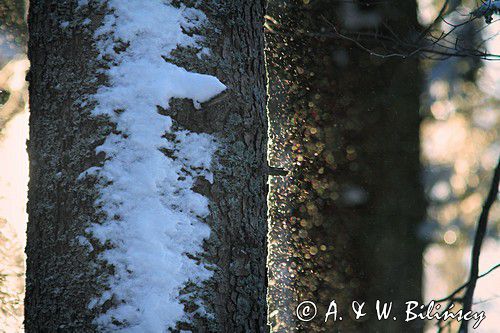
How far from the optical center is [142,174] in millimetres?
1133

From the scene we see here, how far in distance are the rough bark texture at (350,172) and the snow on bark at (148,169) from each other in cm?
204

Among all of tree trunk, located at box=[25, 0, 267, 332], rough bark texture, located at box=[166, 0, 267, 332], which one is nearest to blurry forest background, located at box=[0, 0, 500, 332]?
rough bark texture, located at box=[166, 0, 267, 332]

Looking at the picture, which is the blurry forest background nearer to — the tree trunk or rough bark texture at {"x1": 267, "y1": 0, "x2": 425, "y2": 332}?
rough bark texture at {"x1": 267, "y1": 0, "x2": 425, "y2": 332}

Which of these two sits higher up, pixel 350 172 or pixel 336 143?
pixel 336 143

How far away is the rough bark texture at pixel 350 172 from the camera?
3.10 m

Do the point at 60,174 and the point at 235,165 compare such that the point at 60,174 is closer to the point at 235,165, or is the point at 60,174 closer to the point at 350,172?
the point at 235,165

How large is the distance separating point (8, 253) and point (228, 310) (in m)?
3.95

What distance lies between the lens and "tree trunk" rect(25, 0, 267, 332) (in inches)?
43.5

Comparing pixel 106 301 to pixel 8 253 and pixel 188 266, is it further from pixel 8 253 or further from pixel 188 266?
pixel 8 253

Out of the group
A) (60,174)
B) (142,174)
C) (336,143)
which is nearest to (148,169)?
(142,174)

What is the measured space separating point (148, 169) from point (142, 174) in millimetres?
17

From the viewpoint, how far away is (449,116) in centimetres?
464

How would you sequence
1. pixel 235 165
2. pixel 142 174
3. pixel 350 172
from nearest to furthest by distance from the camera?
pixel 142 174 → pixel 235 165 → pixel 350 172

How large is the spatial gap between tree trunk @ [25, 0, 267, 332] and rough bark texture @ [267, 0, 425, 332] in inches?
74.3
